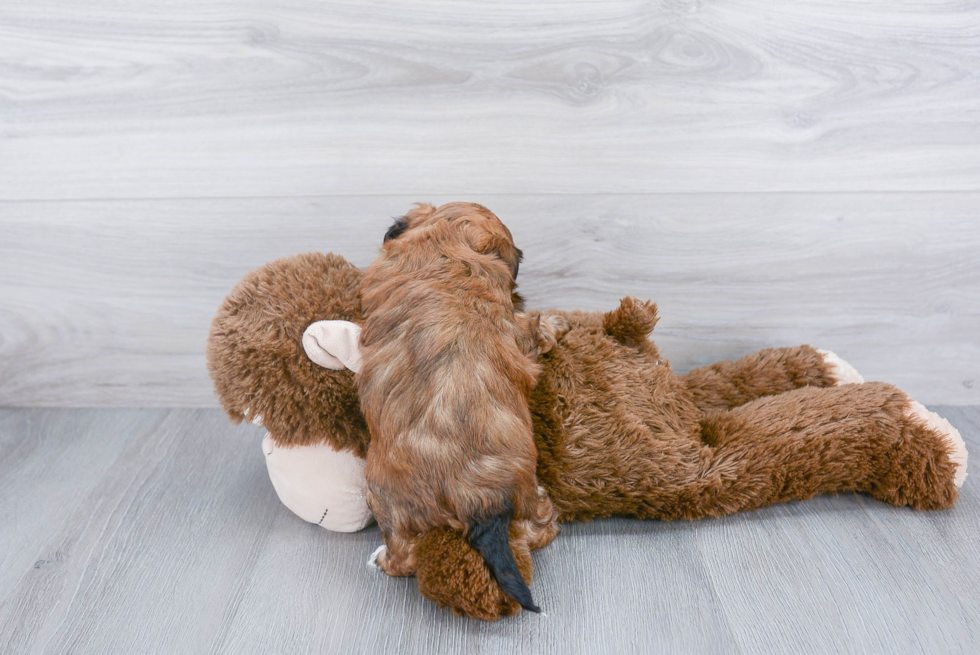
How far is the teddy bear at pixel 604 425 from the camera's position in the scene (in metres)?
1.15

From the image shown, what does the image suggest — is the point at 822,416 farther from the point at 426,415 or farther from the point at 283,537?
the point at 283,537

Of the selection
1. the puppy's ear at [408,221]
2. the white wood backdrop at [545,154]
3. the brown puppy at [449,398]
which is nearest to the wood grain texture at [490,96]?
the white wood backdrop at [545,154]

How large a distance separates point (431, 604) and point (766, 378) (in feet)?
2.74

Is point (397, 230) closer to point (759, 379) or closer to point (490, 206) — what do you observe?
point (490, 206)

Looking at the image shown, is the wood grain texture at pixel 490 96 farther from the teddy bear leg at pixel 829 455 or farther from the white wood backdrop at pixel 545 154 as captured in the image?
the teddy bear leg at pixel 829 455

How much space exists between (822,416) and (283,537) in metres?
1.02

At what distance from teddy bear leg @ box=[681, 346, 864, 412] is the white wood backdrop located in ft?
0.48

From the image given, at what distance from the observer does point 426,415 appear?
986 mm

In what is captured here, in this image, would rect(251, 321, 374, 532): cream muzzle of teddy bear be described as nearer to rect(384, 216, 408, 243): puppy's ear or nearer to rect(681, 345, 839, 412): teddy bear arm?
rect(384, 216, 408, 243): puppy's ear

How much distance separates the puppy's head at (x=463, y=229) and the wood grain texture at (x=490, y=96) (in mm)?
331

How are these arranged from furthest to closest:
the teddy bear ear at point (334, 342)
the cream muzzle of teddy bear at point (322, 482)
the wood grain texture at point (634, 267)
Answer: the wood grain texture at point (634, 267) → the cream muzzle of teddy bear at point (322, 482) → the teddy bear ear at point (334, 342)

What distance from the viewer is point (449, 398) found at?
3.21ft

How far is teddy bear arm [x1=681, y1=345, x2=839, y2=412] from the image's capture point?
1438 mm

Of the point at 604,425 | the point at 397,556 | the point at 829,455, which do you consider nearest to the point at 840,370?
the point at 829,455
